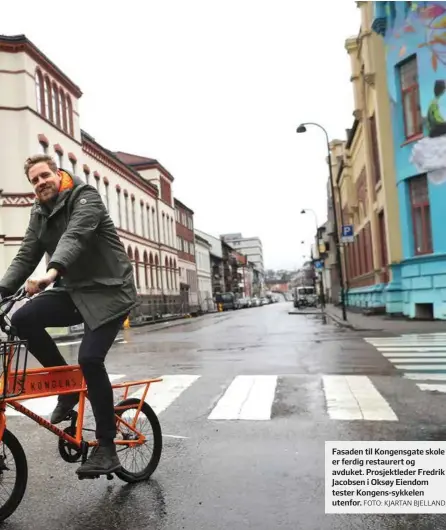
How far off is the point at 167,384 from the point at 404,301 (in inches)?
640

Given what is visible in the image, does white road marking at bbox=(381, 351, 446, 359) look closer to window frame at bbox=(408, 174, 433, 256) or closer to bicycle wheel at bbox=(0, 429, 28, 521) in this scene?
bicycle wheel at bbox=(0, 429, 28, 521)

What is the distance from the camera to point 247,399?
7.41m

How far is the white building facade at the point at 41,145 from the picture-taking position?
29.1m

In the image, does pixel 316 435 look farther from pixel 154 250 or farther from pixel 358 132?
pixel 154 250

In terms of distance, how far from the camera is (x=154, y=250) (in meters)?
55.7

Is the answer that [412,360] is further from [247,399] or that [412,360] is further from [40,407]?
[40,407]

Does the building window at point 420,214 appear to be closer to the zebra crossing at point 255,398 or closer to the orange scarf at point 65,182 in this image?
the zebra crossing at point 255,398

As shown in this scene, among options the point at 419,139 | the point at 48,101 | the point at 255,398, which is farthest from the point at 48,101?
the point at 255,398

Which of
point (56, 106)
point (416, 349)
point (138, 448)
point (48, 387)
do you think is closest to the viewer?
point (48, 387)

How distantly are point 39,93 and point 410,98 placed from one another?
19.9 meters

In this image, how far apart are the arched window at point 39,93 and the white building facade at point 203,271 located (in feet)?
150

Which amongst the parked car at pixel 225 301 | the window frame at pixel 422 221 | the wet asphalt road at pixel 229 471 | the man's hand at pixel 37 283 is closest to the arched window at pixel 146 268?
the parked car at pixel 225 301

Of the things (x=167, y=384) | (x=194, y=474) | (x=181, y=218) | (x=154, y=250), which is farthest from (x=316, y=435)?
(x=181, y=218)

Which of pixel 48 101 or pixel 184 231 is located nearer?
pixel 48 101
